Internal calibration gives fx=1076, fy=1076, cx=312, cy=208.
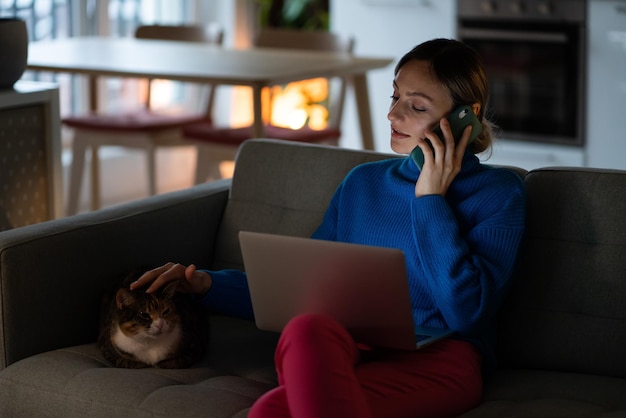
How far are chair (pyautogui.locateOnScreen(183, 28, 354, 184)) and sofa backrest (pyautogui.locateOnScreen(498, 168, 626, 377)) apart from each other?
2026 millimetres

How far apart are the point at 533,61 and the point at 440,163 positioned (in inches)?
128

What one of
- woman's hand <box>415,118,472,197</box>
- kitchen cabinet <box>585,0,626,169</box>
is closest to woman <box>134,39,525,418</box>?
woman's hand <box>415,118,472,197</box>

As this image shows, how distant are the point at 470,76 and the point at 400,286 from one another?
549mm

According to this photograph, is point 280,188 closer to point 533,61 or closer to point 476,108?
point 476,108

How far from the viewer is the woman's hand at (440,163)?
2.03m

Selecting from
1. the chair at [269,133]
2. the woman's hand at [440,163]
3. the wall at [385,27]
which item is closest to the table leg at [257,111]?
the chair at [269,133]

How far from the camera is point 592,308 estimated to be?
2.14m

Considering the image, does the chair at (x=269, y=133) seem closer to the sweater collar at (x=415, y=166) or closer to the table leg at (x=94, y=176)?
the table leg at (x=94, y=176)

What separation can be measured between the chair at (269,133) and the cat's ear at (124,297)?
81.5 inches

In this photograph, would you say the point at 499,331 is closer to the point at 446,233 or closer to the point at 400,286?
the point at 446,233

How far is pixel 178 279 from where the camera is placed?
215cm

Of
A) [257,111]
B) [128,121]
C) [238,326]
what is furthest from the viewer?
[128,121]

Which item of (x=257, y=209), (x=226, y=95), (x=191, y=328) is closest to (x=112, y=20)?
(x=226, y=95)

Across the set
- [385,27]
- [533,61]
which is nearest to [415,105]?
[533,61]
